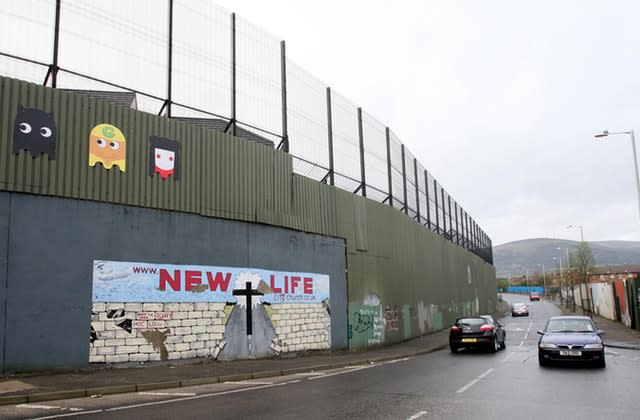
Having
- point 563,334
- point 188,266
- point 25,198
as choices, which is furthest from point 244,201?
point 563,334

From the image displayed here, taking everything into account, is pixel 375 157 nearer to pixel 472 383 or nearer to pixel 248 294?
pixel 248 294

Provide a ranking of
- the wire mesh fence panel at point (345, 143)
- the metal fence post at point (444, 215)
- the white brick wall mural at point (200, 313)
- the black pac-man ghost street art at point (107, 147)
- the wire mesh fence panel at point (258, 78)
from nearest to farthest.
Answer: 1. the white brick wall mural at point (200, 313)
2. the black pac-man ghost street art at point (107, 147)
3. the wire mesh fence panel at point (258, 78)
4. the wire mesh fence panel at point (345, 143)
5. the metal fence post at point (444, 215)

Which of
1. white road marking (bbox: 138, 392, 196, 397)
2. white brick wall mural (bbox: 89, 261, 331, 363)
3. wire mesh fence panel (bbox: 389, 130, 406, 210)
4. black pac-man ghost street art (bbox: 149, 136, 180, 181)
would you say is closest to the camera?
white road marking (bbox: 138, 392, 196, 397)

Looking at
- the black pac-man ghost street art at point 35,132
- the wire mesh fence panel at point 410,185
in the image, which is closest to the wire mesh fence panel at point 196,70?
the black pac-man ghost street art at point 35,132

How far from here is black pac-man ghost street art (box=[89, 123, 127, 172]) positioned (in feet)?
43.8

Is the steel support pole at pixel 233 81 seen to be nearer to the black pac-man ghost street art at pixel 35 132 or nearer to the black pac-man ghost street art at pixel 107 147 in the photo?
the black pac-man ghost street art at pixel 107 147

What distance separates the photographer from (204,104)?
1698 cm

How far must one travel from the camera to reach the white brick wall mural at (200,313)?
13172mm

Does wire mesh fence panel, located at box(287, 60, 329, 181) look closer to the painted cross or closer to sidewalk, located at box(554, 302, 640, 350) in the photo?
the painted cross

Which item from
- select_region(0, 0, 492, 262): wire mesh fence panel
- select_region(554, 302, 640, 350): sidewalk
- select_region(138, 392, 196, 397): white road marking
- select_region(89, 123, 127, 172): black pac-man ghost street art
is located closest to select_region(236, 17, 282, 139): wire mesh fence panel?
select_region(0, 0, 492, 262): wire mesh fence panel

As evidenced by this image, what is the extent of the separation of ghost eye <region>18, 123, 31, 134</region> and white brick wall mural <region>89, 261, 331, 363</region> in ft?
11.9

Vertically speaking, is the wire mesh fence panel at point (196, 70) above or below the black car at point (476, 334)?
above

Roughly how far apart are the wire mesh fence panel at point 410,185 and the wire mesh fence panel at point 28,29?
22707 mm

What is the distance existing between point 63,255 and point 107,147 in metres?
3.02
